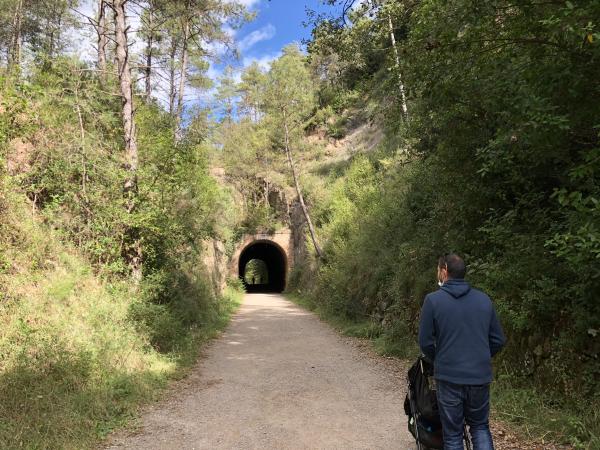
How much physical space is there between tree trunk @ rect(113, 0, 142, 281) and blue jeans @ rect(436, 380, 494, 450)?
729 cm

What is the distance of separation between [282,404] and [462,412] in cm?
323

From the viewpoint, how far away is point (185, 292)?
37.4 ft

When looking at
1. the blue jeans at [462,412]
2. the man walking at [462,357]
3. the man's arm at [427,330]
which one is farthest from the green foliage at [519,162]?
the blue jeans at [462,412]

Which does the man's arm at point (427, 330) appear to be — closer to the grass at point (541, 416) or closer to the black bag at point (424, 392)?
the black bag at point (424, 392)

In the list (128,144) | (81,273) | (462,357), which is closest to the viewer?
(462,357)

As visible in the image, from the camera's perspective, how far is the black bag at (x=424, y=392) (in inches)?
126

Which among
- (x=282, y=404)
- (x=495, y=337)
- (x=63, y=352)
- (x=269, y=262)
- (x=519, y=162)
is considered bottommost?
(x=282, y=404)

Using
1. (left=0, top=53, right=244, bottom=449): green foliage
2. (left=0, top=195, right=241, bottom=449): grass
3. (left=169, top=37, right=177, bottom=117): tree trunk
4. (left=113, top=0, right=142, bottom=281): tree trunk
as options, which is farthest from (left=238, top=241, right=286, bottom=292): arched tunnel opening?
(left=0, top=195, right=241, bottom=449): grass

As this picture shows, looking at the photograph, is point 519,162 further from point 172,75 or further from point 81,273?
point 172,75

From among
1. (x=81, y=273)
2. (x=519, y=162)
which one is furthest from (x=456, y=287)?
(x=81, y=273)

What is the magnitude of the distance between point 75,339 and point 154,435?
208cm

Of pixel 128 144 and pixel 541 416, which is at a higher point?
pixel 128 144

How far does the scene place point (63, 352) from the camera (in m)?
5.39

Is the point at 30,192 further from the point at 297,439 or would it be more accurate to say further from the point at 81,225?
the point at 297,439
